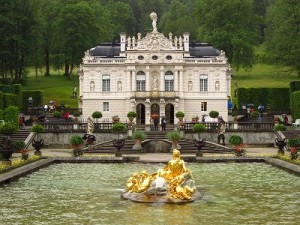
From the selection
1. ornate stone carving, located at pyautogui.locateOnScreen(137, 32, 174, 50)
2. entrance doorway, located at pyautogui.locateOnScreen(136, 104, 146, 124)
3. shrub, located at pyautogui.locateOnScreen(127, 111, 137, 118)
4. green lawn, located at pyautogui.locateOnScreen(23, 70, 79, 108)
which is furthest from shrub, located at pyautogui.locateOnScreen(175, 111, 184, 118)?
green lawn, located at pyautogui.locateOnScreen(23, 70, 79, 108)

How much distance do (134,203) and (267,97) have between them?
169 ft

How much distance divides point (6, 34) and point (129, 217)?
214 feet

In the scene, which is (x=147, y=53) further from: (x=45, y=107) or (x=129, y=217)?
(x=129, y=217)

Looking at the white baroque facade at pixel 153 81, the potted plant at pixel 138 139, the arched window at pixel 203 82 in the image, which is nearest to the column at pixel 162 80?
the white baroque facade at pixel 153 81

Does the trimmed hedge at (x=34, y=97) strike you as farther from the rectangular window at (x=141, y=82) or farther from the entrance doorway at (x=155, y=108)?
the entrance doorway at (x=155, y=108)

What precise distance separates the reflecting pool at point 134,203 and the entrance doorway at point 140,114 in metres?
32.2

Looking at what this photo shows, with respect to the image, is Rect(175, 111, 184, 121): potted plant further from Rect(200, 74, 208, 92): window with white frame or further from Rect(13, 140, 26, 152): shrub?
Rect(13, 140, 26, 152): shrub

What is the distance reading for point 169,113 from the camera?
2613 inches

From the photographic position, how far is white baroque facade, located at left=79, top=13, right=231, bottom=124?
65688mm

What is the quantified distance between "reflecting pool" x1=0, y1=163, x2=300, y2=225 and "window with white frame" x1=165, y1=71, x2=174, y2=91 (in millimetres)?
32625

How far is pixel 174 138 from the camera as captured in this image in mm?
46156

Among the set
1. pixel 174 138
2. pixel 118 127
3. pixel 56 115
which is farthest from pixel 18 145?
pixel 56 115

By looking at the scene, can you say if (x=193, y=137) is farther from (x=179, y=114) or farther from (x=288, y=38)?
(x=288, y=38)

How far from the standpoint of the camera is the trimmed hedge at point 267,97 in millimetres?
71812
